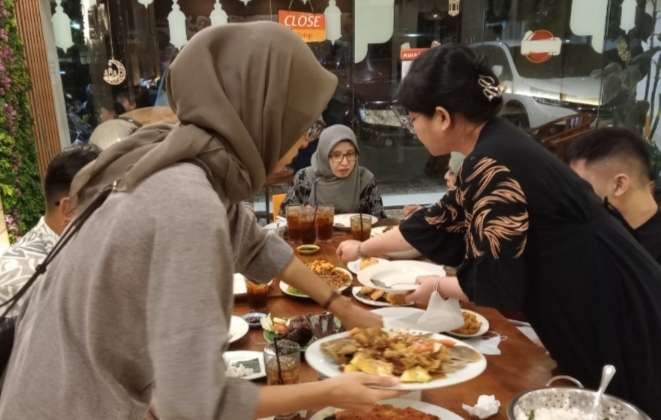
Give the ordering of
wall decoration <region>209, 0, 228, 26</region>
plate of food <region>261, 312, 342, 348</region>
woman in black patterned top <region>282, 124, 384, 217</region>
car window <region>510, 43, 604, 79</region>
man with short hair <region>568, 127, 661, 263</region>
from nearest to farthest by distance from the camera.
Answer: plate of food <region>261, 312, 342, 348</region>, man with short hair <region>568, 127, 661, 263</region>, woman in black patterned top <region>282, 124, 384, 217</region>, wall decoration <region>209, 0, 228, 26</region>, car window <region>510, 43, 604, 79</region>

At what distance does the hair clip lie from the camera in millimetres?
1558

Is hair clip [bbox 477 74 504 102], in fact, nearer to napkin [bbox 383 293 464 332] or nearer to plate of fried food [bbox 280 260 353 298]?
napkin [bbox 383 293 464 332]

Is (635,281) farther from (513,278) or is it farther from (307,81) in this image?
(307,81)

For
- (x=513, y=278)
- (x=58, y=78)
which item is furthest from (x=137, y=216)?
(x=58, y=78)

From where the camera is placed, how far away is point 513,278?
143cm

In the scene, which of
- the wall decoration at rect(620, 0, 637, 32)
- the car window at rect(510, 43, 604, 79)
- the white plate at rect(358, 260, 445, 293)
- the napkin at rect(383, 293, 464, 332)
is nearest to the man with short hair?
the white plate at rect(358, 260, 445, 293)

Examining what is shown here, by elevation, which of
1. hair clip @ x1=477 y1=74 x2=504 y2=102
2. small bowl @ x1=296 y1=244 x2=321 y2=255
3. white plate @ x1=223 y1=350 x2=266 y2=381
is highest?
hair clip @ x1=477 y1=74 x2=504 y2=102

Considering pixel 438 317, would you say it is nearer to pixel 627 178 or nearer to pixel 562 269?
pixel 562 269

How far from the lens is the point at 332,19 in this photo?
5.13 meters

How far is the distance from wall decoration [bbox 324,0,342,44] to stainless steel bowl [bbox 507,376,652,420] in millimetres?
4534

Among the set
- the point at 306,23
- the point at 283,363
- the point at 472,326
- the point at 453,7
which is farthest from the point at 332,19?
the point at 283,363

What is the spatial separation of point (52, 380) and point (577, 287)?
125 cm

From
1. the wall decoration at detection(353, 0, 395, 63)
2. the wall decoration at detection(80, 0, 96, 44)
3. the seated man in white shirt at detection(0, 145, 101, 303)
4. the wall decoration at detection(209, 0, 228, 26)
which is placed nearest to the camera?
the seated man in white shirt at detection(0, 145, 101, 303)

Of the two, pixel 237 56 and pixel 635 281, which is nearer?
pixel 237 56
